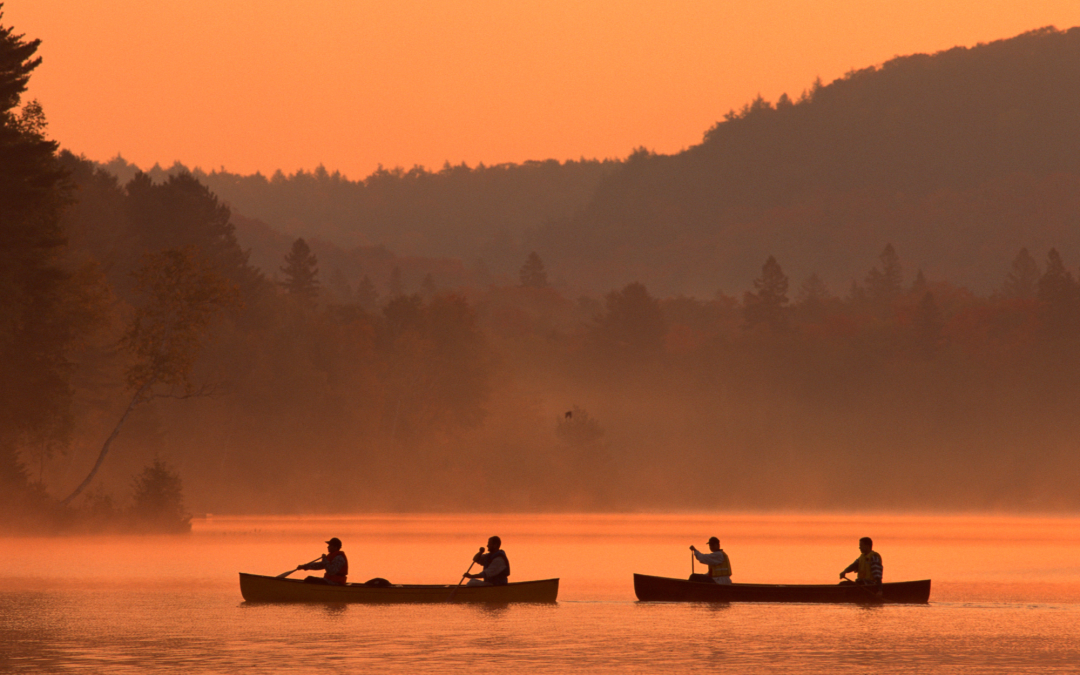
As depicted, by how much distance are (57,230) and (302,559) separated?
68.0ft

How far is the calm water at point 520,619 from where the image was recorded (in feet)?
98.9

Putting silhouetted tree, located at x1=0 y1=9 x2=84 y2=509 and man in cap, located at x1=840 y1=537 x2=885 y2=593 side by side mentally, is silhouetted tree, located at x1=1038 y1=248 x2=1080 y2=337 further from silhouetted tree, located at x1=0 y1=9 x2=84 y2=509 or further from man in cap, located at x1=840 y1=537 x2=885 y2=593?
man in cap, located at x1=840 y1=537 x2=885 y2=593

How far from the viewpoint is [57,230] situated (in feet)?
230

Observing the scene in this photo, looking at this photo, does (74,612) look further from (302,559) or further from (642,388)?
(642,388)

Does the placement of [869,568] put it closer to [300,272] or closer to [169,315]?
[169,315]

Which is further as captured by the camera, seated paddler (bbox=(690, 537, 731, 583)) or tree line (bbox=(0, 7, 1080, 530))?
tree line (bbox=(0, 7, 1080, 530))

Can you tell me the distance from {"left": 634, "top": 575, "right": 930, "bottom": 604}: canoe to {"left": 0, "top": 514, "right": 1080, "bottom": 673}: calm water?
1.44 feet

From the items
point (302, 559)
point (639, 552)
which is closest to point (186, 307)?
point (302, 559)

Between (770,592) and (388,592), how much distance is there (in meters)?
10.7

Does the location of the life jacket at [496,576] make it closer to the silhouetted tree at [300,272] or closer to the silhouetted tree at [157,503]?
the silhouetted tree at [157,503]

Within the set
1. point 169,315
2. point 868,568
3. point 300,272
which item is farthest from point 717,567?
point 300,272

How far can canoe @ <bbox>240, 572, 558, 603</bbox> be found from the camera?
1581 inches

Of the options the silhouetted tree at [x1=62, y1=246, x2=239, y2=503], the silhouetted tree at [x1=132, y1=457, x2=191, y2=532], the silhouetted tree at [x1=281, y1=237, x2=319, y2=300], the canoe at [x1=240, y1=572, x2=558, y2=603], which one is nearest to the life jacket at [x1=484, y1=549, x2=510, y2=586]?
the canoe at [x1=240, y1=572, x2=558, y2=603]

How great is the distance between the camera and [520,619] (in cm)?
3928
